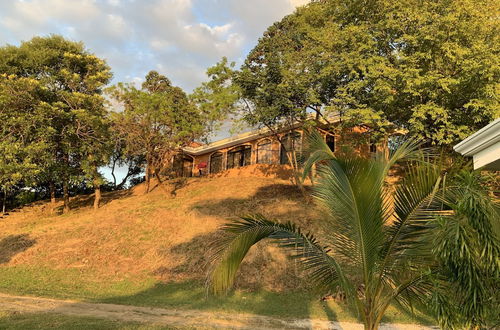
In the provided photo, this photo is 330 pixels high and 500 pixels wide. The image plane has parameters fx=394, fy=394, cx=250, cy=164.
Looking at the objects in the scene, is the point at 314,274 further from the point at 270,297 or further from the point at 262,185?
the point at 262,185

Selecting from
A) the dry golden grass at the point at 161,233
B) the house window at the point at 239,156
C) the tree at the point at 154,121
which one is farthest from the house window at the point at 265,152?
the tree at the point at 154,121

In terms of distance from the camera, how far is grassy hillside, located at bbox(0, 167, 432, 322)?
39.5ft

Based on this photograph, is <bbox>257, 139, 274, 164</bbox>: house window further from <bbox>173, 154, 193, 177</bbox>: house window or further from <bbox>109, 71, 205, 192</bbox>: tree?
<bbox>173, 154, 193, 177</bbox>: house window

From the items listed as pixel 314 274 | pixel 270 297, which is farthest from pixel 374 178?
pixel 270 297

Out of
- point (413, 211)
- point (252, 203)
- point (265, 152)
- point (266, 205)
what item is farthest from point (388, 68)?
point (265, 152)

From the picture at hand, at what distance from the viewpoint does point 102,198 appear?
95.1ft

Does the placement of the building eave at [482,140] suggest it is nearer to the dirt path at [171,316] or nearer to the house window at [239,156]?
the dirt path at [171,316]

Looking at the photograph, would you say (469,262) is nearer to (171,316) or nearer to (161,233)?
(171,316)

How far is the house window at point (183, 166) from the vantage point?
119ft

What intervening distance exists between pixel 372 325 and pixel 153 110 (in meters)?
18.4

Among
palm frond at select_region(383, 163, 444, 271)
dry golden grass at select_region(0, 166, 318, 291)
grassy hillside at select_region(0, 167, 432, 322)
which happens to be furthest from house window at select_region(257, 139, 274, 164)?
palm frond at select_region(383, 163, 444, 271)

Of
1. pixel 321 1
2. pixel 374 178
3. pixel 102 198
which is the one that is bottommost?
pixel 374 178

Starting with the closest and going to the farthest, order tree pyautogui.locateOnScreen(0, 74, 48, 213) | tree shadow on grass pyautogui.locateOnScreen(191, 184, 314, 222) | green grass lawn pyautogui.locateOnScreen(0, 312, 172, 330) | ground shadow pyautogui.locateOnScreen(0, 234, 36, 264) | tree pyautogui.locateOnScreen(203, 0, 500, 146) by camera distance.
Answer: green grass lawn pyautogui.locateOnScreen(0, 312, 172, 330) < tree pyautogui.locateOnScreen(203, 0, 500, 146) < ground shadow pyautogui.locateOnScreen(0, 234, 36, 264) < tree shadow on grass pyautogui.locateOnScreen(191, 184, 314, 222) < tree pyautogui.locateOnScreen(0, 74, 48, 213)

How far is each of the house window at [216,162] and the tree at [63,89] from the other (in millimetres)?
11977
